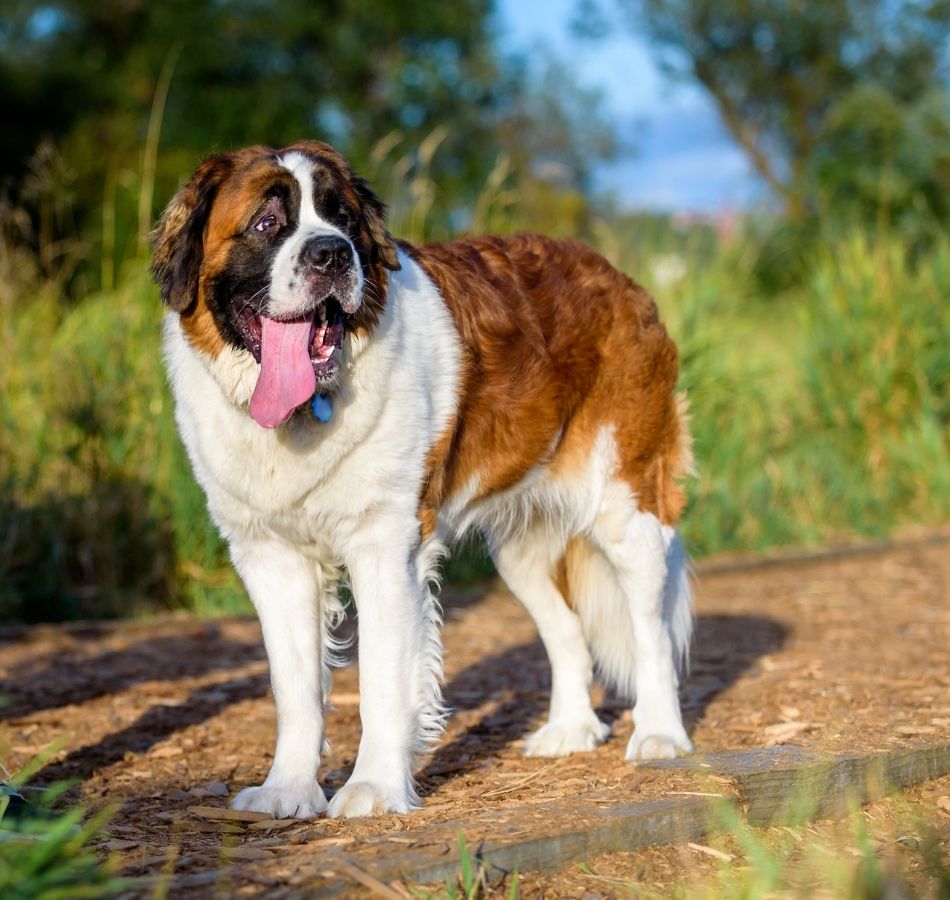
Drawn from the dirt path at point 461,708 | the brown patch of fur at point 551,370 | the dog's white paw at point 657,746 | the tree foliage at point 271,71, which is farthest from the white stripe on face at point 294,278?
the tree foliage at point 271,71

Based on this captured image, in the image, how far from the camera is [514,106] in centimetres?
3200

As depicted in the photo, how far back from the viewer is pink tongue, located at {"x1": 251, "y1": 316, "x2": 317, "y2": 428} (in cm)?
385

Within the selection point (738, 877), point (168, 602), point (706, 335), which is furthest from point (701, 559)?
point (738, 877)

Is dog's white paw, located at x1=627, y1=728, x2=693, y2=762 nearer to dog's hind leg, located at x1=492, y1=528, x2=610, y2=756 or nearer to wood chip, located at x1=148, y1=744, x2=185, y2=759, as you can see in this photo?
dog's hind leg, located at x1=492, y1=528, x2=610, y2=756

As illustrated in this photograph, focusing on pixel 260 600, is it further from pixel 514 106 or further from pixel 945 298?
pixel 514 106

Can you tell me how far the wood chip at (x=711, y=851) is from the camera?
3.35 m

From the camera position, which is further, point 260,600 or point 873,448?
point 873,448

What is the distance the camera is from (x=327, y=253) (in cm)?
377

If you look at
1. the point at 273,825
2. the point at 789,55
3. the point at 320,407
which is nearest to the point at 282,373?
the point at 320,407

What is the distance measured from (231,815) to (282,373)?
1243 mm

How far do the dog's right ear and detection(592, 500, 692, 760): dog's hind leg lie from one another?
1.71m

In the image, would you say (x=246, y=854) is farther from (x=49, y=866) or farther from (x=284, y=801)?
(x=284, y=801)

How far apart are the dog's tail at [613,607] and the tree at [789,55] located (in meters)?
23.5

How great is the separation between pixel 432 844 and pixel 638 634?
191 centimetres
